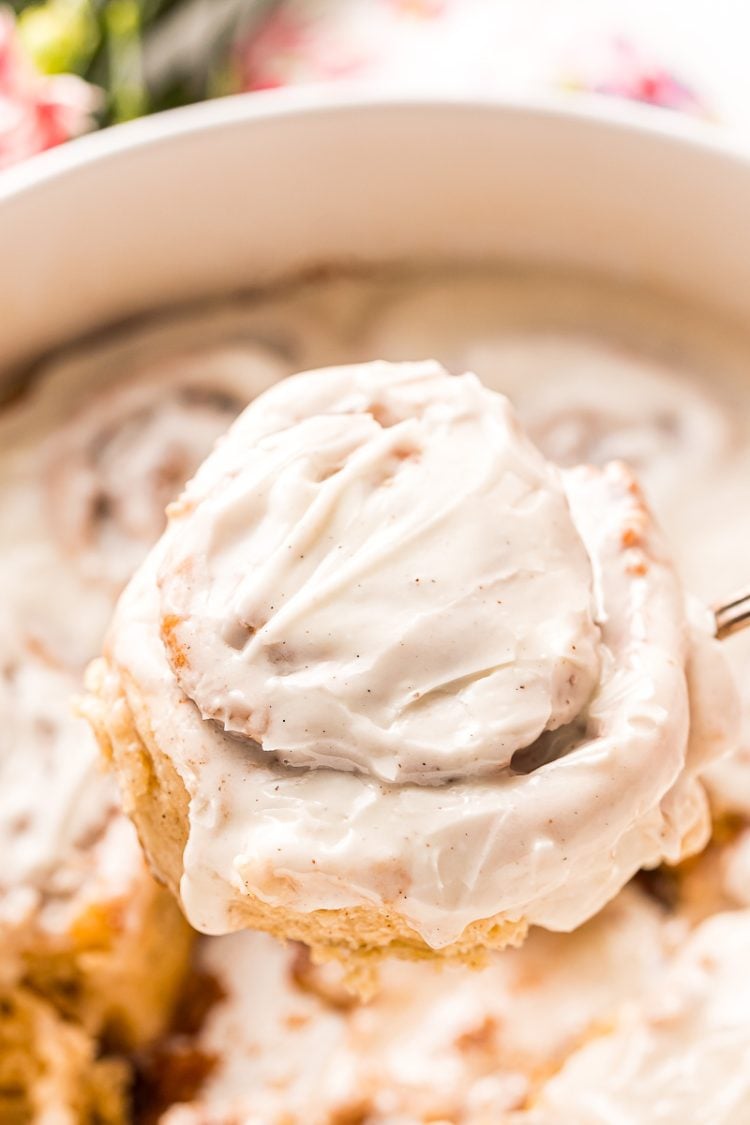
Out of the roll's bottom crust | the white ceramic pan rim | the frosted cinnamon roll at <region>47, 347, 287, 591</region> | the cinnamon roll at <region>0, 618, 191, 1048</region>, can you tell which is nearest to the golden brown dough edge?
the cinnamon roll at <region>0, 618, 191, 1048</region>

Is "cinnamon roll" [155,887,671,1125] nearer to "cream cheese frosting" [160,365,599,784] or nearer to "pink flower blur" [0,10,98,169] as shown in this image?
"cream cheese frosting" [160,365,599,784]

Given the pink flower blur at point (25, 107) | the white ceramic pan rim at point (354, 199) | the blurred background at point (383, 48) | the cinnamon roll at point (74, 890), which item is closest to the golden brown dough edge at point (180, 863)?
the cinnamon roll at point (74, 890)

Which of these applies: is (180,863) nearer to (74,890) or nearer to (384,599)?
(384,599)

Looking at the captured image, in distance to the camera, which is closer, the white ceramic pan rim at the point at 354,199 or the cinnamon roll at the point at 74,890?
the cinnamon roll at the point at 74,890

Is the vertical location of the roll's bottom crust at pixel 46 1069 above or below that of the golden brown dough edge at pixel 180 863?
below

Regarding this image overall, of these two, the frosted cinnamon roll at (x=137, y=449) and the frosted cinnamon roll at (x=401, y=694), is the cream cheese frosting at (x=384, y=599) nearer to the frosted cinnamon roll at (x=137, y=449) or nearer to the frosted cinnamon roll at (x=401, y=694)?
the frosted cinnamon roll at (x=401, y=694)
